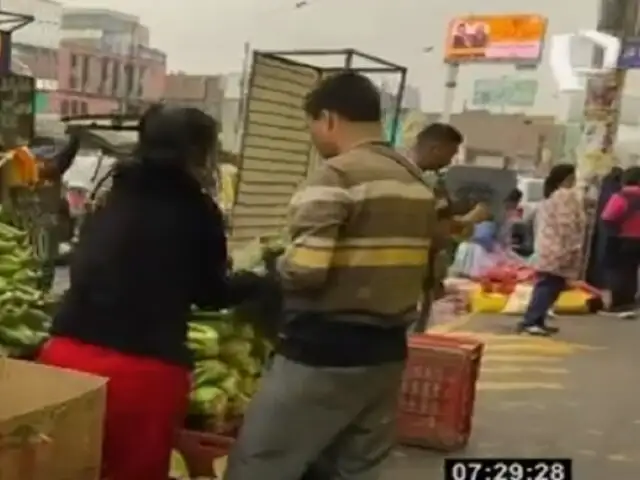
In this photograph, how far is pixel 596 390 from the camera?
544 centimetres

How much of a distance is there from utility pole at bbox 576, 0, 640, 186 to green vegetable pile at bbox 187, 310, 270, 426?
23.0 feet

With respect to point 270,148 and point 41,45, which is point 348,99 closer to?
point 270,148

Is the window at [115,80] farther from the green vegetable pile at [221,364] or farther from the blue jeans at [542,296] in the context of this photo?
the green vegetable pile at [221,364]

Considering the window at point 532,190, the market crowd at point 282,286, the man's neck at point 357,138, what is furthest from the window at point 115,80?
the window at point 532,190

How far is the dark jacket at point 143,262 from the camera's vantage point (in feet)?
7.29

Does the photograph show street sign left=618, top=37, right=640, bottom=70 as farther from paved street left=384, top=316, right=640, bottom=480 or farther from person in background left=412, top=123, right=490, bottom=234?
person in background left=412, top=123, right=490, bottom=234

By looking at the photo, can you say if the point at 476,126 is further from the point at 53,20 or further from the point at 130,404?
the point at 130,404

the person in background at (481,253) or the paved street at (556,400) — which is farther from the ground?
the person in background at (481,253)

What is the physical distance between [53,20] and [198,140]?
4.48 m

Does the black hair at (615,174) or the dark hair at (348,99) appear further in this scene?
the black hair at (615,174)

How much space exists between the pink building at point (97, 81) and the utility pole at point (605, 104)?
181 inches

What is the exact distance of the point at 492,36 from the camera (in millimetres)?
9656

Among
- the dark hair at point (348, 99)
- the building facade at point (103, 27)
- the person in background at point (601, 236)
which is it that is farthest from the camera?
the person in background at point (601, 236)
